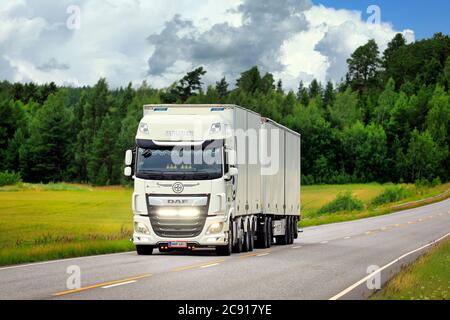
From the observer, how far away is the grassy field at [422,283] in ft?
46.8

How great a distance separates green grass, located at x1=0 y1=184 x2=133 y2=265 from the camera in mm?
25719

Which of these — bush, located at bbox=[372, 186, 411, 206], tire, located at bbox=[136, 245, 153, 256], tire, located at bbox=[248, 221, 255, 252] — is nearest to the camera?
tire, located at bbox=[136, 245, 153, 256]

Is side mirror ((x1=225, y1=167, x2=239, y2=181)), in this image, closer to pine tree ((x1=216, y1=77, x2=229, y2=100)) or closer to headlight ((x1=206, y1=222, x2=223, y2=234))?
headlight ((x1=206, y1=222, x2=223, y2=234))

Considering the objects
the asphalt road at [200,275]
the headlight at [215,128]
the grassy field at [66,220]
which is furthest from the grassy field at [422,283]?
the grassy field at [66,220]

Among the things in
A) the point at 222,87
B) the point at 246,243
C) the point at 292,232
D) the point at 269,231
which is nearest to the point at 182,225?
the point at 246,243

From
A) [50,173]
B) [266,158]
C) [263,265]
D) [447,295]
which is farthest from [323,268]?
[50,173]

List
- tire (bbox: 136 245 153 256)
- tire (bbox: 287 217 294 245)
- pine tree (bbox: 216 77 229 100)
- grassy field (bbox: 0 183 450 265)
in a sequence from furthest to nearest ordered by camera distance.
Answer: pine tree (bbox: 216 77 229 100), tire (bbox: 287 217 294 245), tire (bbox: 136 245 153 256), grassy field (bbox: 0 183 450 265)

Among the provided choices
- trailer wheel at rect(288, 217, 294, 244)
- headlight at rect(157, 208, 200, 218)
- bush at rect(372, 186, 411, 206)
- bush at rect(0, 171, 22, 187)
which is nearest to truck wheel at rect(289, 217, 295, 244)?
trailer wheel at rect(288, 217, 294, 244)

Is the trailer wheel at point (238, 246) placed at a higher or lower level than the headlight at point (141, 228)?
lower

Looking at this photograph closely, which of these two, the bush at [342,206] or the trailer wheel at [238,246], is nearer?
the trailer wheel at [238,246]

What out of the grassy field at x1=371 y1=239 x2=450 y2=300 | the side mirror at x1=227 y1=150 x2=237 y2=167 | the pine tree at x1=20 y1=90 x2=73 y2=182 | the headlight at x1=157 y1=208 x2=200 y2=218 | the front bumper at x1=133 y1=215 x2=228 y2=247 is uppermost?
the pine tree at x1=20 y1=90 x2=73 y2=182

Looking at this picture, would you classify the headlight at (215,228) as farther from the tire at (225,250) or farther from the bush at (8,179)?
the bush at (8,179)
